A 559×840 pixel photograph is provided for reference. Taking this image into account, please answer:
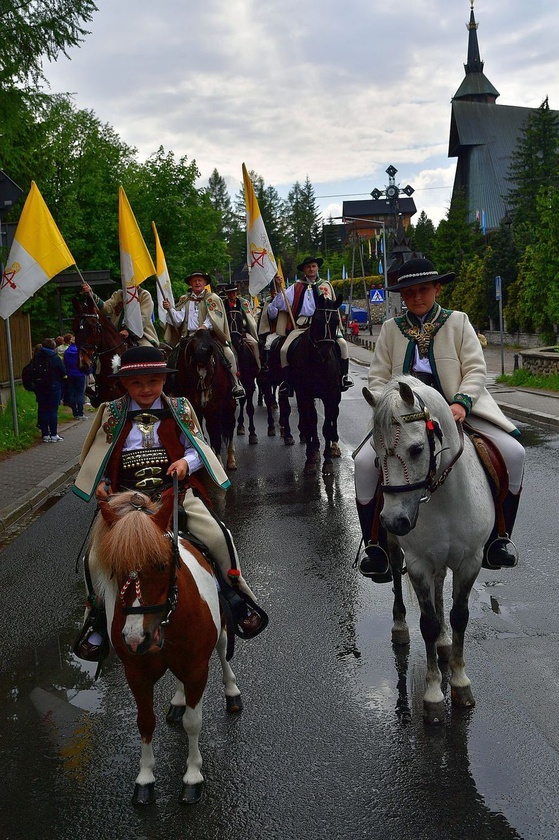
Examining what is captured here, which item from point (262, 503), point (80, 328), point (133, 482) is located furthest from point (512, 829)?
point (80, 328)

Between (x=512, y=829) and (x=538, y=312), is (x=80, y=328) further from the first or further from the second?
(x=538, y=312)

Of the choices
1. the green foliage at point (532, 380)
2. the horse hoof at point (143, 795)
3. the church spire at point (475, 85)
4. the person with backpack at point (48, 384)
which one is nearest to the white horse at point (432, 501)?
the horse hoof at point (143, 795)

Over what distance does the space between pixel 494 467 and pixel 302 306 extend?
365 inches

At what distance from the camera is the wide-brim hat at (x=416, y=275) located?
5.55 meters

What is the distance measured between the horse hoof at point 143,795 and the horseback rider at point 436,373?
6.89 feet

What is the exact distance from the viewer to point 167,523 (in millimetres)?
3947

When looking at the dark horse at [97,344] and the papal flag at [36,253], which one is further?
the papal flag at [36,253]

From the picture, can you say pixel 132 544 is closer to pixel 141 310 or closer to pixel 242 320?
pixel 141 310

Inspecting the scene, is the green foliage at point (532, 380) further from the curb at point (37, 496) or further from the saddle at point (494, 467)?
the saddle at point (494, 467)

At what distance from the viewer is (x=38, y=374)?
18.6 meters

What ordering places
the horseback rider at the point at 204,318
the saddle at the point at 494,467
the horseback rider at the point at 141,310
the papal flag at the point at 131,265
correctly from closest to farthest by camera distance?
the saddle at the point at 494,467, the papal flag at the point at 131,265, the horseback rider at the point at 141,310, the horseback rider at the point at 204,318

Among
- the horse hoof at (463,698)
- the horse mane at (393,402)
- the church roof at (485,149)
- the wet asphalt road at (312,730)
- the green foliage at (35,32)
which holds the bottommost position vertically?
the wet asphalt road at (312,730)

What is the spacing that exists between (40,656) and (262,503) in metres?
5.07

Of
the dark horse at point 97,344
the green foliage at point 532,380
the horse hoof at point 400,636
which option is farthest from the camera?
the green foliage at point 532,380
